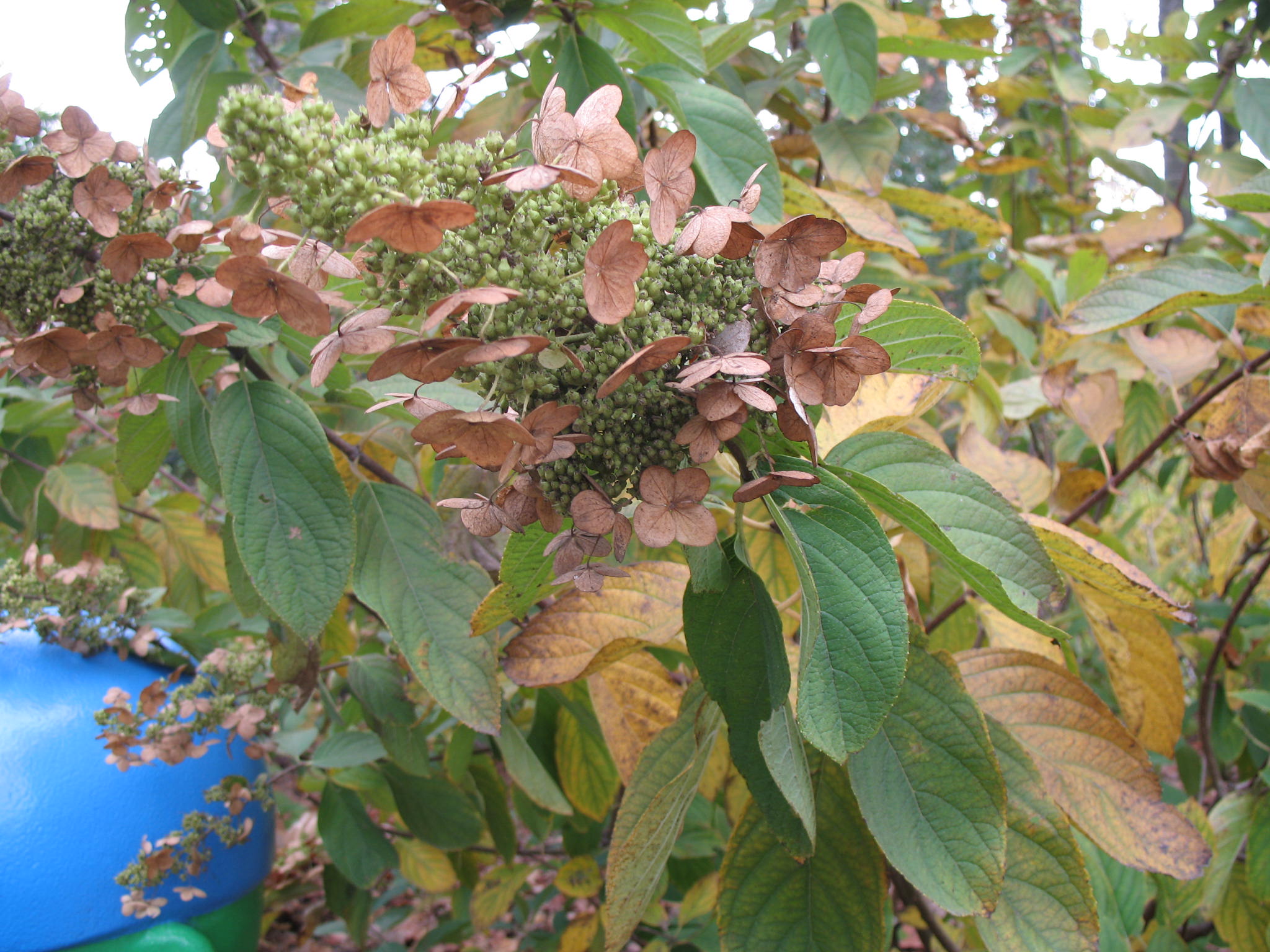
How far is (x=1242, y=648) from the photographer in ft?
7.76

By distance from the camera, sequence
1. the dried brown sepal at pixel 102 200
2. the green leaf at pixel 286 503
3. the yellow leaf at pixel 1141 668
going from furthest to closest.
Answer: the yellow leaf at pixel 1141 668
the green leaf at pixel 286 503
the dried brown sepal at pixel 102 200

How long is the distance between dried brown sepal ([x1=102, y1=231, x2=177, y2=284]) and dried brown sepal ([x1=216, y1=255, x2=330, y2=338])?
0.29 meters

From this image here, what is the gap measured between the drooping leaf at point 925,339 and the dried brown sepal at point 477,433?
36 cm

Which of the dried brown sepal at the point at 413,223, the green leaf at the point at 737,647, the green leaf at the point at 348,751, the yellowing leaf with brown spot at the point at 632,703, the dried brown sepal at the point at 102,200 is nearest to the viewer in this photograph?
the dried brown sepal at the point at 413,223

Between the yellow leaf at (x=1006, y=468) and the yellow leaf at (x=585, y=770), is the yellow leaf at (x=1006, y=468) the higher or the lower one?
the higher one

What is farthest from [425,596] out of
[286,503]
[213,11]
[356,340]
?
[213,11]

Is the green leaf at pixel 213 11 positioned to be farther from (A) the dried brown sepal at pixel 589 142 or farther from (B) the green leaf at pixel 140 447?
(A) the dried brown sepal at pixel 589 142

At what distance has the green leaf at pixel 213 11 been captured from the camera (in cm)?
141

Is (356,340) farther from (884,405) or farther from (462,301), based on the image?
(884,405)

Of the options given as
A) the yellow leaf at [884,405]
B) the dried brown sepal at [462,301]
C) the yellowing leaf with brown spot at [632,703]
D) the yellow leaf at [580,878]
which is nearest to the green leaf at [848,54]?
the yellow leaf at [884,405]

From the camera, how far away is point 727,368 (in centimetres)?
54

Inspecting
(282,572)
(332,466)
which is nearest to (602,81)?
(332,466)

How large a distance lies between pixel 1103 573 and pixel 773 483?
0.53 m

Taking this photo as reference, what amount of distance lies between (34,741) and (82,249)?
2.70 ft
